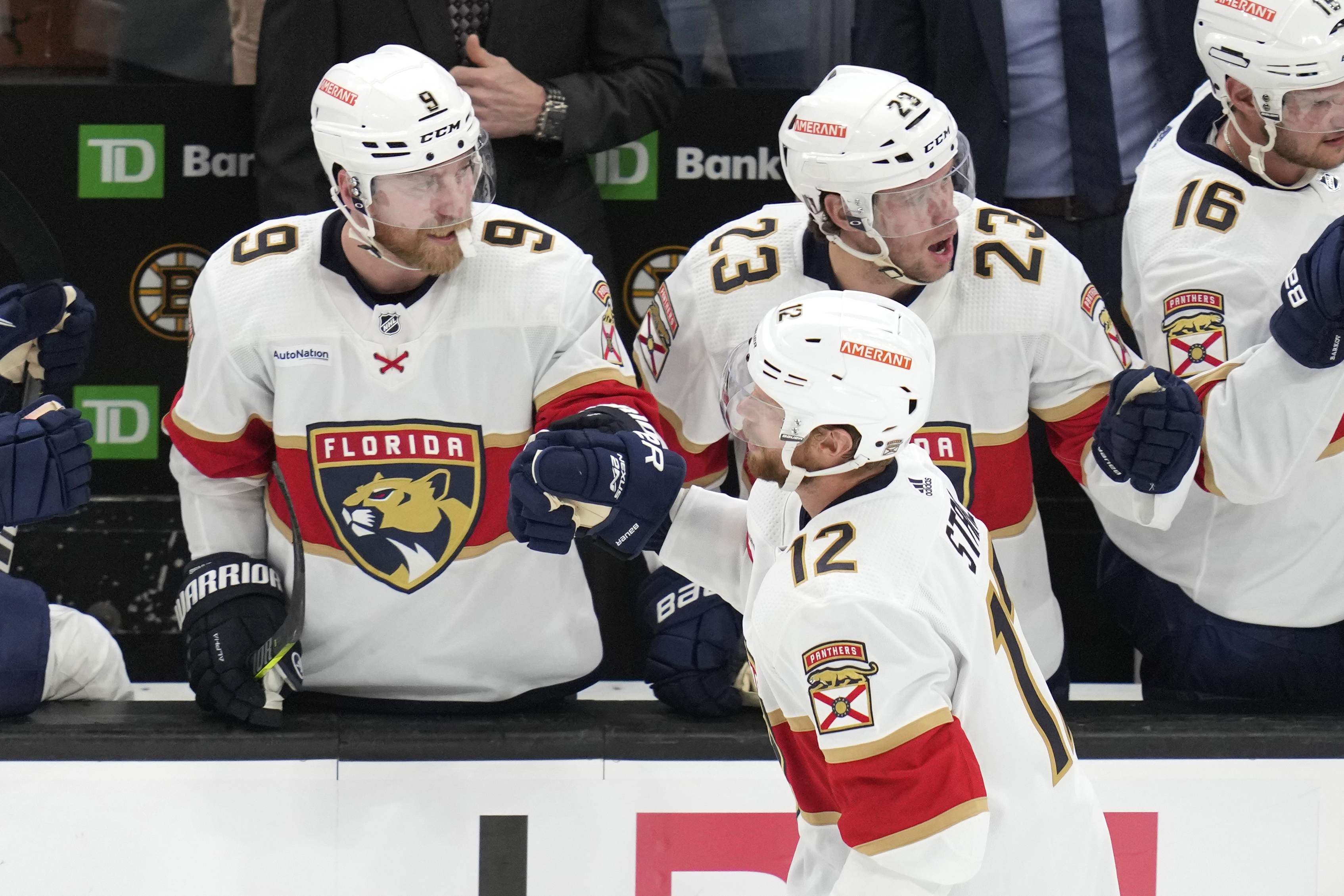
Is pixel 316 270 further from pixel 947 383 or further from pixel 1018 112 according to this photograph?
pixel 1018 112

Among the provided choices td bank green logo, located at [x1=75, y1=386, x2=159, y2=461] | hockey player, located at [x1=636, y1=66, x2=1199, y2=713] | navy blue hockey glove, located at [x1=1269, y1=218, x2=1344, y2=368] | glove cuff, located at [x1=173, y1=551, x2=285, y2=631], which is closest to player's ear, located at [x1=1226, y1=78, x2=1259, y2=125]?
navy blue hockey glove, located at [x1=1269, y1=218, x2=1344, y2=368]

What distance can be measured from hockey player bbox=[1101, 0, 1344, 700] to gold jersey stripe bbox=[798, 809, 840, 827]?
3.78 ft

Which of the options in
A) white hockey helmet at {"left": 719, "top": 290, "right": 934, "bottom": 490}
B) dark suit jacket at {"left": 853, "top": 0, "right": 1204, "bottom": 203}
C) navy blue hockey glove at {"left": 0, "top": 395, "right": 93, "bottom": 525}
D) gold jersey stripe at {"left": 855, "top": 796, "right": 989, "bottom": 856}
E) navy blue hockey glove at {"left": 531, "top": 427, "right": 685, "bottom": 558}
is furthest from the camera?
dark suit jacket at {"left": 853, "top": 0, "right": 1204, "bottom": 203}

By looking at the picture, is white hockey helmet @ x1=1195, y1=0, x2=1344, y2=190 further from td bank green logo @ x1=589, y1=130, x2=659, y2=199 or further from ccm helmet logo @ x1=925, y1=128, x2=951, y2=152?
td bank green logo @ x1=589, y1=130, x2=659, y2=199

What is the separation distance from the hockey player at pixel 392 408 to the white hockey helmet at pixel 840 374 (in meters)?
0.73

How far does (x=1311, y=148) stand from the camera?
3.29 m

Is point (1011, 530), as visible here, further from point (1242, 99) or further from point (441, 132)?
point (441, 132)

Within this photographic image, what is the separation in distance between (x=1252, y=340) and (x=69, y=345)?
217cm

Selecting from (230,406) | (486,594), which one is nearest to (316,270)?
(230,406)

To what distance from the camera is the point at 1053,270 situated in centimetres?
327

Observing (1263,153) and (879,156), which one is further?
(1263,153)

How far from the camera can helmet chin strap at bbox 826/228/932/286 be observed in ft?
10.4

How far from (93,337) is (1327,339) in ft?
9.61

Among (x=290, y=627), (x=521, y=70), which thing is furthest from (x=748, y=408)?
(x=521, y=70)
